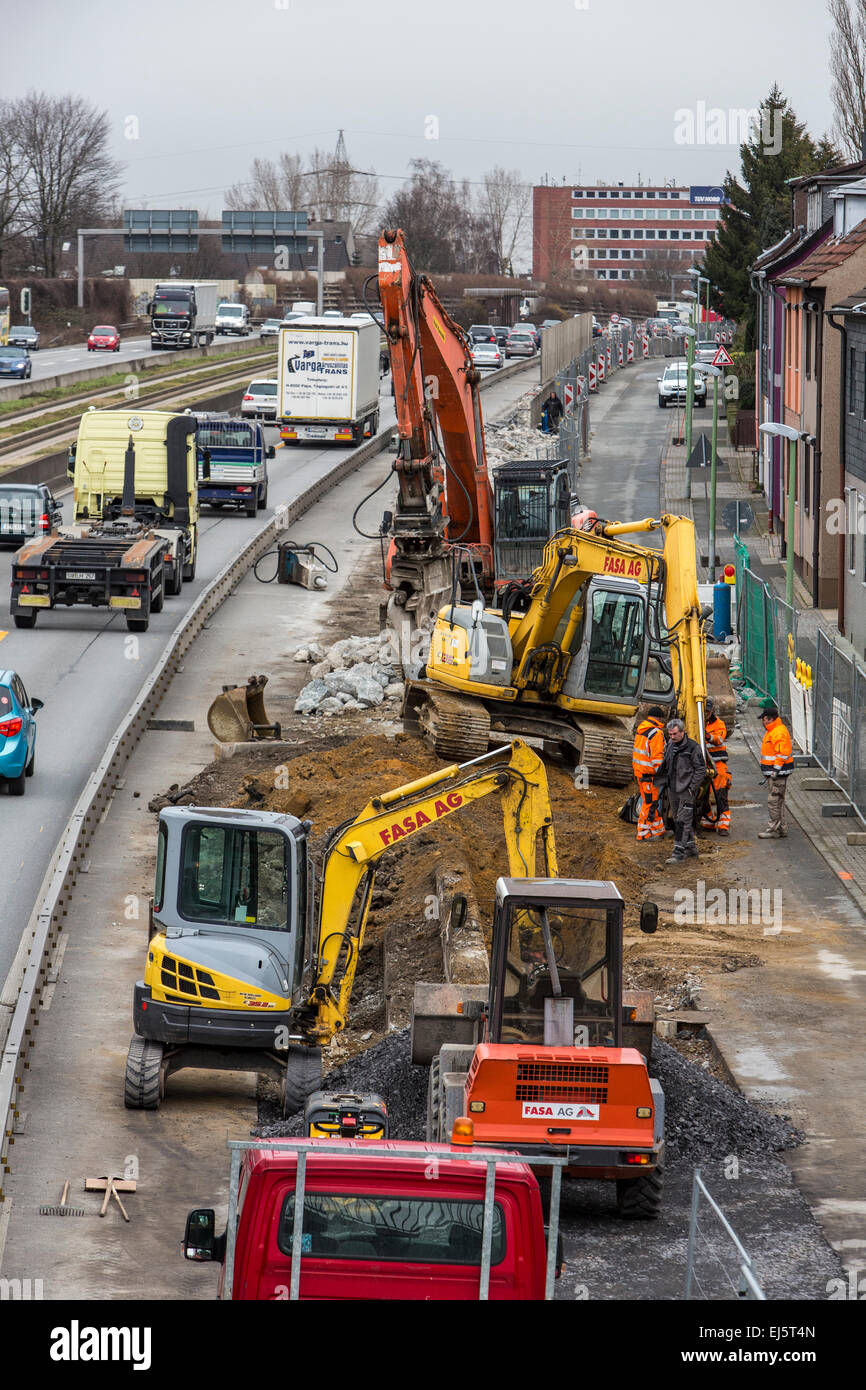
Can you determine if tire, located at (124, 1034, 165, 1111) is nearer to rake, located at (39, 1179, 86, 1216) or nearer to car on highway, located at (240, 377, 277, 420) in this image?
rake, located at (39, 1179, 86, 1216)

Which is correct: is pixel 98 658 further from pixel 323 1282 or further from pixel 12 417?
pixel 12 417

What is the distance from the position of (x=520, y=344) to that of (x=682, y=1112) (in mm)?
89900

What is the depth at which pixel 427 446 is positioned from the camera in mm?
25047

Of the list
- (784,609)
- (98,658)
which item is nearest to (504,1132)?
(784,609)

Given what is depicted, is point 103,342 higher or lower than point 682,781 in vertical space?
higher

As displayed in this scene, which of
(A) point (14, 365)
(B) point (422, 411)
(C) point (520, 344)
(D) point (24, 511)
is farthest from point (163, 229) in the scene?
(B) point (422, 411)

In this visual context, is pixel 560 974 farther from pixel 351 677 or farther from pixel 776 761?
pixel 351 677

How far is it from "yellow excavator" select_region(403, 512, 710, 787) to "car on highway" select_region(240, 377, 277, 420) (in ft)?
132

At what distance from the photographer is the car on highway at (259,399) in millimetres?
62125

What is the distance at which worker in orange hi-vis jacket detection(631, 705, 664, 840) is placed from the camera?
20656 mm

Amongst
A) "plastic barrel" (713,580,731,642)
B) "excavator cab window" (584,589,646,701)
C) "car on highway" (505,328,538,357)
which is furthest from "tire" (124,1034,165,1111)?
"car on highway" (505,328,538,357)

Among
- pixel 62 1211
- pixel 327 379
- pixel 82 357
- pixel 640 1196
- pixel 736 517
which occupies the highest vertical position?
pixel 82 357

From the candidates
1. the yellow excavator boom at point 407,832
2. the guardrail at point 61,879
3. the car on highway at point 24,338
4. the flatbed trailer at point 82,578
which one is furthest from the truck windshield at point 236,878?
the car on highway at point 24,338
